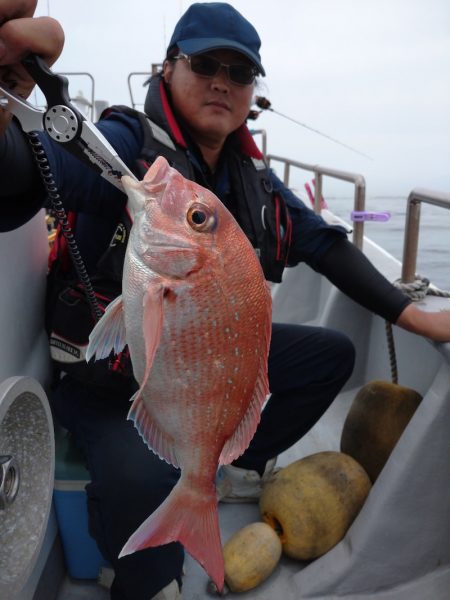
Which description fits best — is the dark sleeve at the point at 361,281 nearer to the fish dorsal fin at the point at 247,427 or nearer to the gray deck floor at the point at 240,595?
the gray deck floor at the point at 240,595

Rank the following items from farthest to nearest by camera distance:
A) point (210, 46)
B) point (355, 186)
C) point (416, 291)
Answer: point (355, 186)
point (416, 291)
point (210, 46)

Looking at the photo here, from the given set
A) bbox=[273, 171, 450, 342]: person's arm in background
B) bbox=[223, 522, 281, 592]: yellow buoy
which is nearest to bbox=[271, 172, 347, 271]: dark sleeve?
bbox=[273, 171, 450, 342]: person's arm in background

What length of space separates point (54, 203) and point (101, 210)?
49 cm

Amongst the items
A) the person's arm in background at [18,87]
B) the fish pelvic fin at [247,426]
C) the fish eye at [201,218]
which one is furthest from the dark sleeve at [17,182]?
the fish pelvic fin at [247,426]

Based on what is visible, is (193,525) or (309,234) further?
(309,234)

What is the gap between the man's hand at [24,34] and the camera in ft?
3.35

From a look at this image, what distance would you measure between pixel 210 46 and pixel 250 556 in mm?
1929

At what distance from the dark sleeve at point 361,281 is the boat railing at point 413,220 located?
0.88ft

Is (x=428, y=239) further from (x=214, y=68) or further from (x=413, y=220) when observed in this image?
(x=214, y=68)

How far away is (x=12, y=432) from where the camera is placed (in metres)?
1.50

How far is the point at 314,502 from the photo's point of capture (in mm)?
2098

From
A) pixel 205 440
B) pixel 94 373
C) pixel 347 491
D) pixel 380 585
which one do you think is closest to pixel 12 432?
pixel 94 373

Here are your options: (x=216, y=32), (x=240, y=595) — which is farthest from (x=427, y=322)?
(x=216, y=32)

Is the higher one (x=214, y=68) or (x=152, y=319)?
(x=214, y=68)
